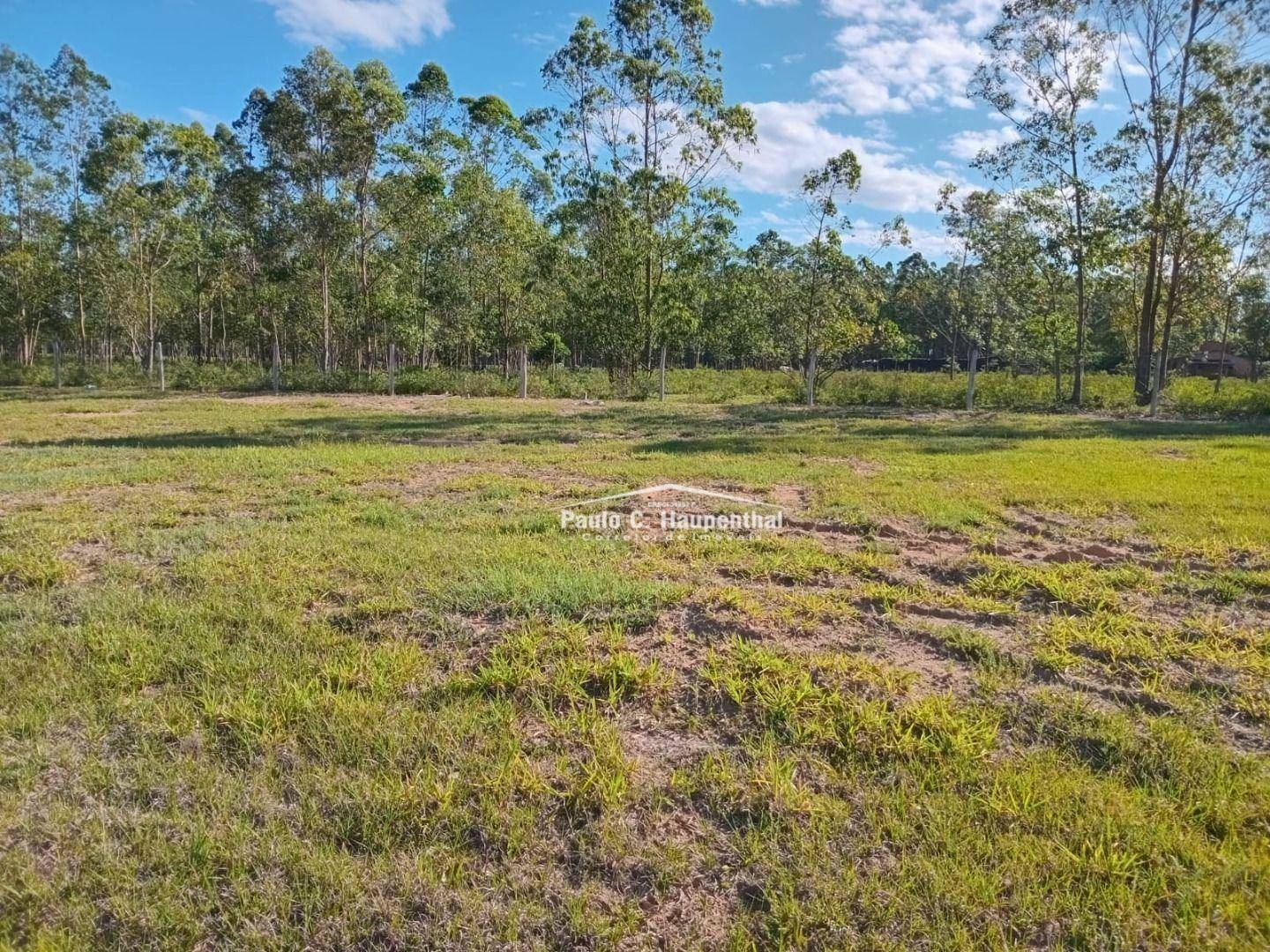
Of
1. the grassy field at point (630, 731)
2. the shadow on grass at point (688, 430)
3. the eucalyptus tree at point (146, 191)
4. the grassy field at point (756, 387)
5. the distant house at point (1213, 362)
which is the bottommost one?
the grassy field at point (630, 731)

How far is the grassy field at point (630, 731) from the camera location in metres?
1.57

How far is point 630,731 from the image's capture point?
7.47 feet

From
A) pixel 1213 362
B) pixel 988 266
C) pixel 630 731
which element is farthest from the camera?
pixel 1213 362

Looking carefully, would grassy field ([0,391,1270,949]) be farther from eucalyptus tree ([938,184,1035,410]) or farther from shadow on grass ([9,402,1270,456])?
eucalyptus tree ([938,184,1035,410])

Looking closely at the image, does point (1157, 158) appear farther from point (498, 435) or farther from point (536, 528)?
point (536, 528)

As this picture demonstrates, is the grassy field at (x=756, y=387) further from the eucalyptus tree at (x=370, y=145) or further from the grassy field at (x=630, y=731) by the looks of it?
the grassy field at (x=630, y=731)

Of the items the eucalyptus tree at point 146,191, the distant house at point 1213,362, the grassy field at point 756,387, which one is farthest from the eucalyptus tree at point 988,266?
the distant house at point 1213,362

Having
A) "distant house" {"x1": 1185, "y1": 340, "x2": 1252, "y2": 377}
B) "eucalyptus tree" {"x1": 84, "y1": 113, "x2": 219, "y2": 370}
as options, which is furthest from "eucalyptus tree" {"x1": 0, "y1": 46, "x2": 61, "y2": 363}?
"distant house" {"x1": 1185, "y1": 340, "x2": 1252, "y2": 377}

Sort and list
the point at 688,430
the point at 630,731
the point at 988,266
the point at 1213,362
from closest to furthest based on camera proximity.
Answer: the point at 630,731 < the point at 688,430 < the point at 988,266 < the point at 1213,362

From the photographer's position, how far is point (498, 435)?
9750mm

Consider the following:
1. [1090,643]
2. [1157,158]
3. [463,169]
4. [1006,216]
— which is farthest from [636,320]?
[1090,643]

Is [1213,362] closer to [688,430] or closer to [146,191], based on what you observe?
[688,430]

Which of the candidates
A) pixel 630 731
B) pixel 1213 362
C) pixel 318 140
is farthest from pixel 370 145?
pixel 1213 362

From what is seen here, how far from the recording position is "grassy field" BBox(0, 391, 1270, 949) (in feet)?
5.14
